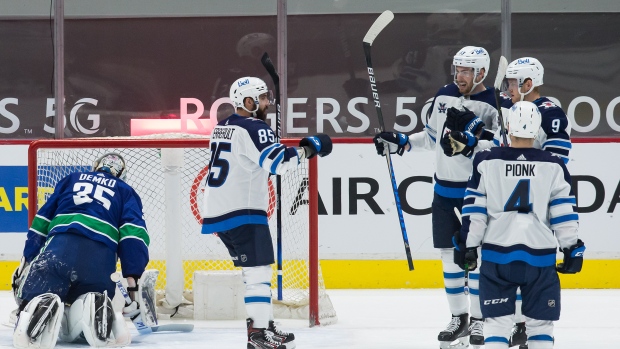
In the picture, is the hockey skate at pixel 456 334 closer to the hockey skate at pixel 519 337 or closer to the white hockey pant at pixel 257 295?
the hockey skate at pixel 519 337

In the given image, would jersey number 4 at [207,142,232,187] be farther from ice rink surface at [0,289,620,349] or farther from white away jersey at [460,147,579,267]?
white away jersey at [460,147,579,267]

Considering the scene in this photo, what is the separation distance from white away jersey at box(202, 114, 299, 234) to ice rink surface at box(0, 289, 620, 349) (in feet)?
1.94

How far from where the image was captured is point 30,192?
18.3ft

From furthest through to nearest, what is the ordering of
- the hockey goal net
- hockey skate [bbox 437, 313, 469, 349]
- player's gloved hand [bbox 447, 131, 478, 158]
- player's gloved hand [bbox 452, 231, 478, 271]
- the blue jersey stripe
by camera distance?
the hockey goal net → hockey skate [bbox 437, 313, 469, 349] → player's gloved hand [bbox 447, 131, 478, 158] → player's gloved hand [bbox 452, 231, 478, 271] → the blue jersey stripe

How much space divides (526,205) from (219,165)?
1337 millimetres

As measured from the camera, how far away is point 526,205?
3.98 metres

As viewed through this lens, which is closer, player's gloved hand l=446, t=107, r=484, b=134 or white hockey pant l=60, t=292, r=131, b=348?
A: player's gloved hand l=446, t=107, r=484, b=134

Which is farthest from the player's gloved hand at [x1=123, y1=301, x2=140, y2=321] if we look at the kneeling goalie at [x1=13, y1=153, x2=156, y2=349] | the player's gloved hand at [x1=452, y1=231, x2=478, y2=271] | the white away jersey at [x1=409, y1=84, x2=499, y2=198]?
the player's gloved hand at [x1=452, y1=231, x2=478, y2=271]

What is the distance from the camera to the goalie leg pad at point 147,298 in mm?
5113

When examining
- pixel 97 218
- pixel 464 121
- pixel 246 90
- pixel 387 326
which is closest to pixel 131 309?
pixel 97 218

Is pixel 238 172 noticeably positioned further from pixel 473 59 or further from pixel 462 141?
pixel 473 59

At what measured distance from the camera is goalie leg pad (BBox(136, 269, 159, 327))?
201 inches

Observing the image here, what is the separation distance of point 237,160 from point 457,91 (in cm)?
98

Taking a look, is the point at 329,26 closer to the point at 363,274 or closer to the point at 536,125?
the point at 363,274
